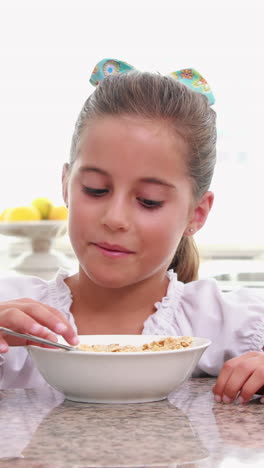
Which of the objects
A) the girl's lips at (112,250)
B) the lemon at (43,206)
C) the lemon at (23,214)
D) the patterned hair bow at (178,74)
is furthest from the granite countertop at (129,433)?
the lemon at (43,206)

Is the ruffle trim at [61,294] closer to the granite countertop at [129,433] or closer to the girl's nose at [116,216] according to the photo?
the girl's nose at [116,216]

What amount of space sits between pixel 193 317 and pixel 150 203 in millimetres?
272

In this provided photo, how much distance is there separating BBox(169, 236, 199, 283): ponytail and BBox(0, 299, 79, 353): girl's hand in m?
0.63

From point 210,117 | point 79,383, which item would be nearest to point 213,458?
point 79,383

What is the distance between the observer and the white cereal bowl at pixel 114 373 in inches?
35.4

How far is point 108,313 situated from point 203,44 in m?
2.41

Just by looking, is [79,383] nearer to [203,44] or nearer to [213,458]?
[213,458]

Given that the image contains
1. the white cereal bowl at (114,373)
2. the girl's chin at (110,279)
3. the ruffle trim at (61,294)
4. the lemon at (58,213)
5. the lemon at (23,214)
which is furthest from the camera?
the lemon at (58,213)

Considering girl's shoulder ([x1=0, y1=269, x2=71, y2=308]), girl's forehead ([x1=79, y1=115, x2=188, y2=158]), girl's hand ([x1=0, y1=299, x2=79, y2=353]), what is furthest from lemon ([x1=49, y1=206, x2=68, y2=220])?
girl's hand ([x1=0, y1=299, x2=79, y2=353])

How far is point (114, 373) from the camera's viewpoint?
0.90 meters

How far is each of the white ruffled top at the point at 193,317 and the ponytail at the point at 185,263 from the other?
0.13 m

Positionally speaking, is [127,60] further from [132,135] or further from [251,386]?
[251,386]

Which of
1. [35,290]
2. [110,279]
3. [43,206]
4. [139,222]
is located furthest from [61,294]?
[43,206]

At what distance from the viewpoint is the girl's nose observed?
121 cm
